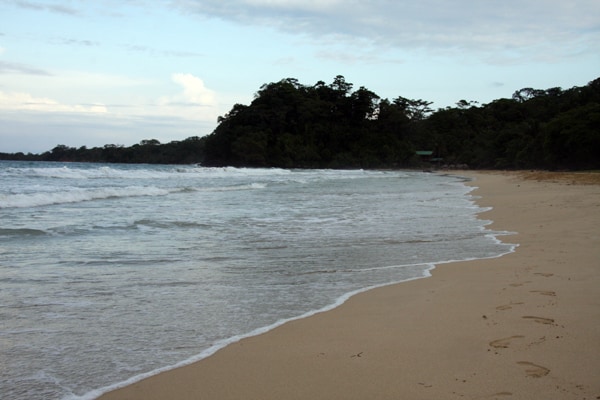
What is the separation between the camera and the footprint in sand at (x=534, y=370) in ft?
8.10

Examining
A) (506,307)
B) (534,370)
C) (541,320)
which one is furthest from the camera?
(506,307)

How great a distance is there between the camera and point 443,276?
16.6ft

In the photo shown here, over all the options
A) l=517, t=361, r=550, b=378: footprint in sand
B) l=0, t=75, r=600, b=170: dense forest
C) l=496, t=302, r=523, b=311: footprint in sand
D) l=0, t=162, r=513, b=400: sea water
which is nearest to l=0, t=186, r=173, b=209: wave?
l=0, t=162, r=513, b=400: sea water

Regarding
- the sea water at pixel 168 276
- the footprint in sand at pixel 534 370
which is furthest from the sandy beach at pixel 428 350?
the sea water at pixel 168 276

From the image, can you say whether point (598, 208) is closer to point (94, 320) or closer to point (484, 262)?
point (484, 262)

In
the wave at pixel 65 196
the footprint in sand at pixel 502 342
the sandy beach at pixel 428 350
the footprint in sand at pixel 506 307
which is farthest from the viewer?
the wave at pixel 65 196

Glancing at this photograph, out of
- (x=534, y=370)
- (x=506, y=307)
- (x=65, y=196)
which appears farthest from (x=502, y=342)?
Result: (x=65, y=196)

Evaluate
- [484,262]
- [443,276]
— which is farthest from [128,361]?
[484,262]

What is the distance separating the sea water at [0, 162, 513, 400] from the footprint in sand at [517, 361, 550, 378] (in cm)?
159

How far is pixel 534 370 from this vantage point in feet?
8.27

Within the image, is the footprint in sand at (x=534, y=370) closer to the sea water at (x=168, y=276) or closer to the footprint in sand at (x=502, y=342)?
the footprint in sand at (x=502, y=342)

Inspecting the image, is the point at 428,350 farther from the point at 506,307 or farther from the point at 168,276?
the point at 168,276

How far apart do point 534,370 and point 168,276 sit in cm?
360

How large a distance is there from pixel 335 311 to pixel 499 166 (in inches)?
2674
